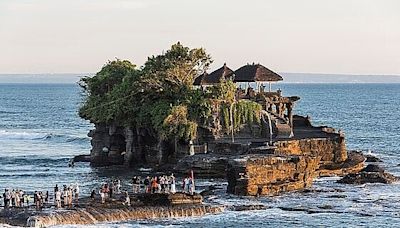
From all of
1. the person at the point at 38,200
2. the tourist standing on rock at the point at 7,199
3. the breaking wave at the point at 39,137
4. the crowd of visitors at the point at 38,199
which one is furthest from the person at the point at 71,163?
the breaking wave at the point at 39,137

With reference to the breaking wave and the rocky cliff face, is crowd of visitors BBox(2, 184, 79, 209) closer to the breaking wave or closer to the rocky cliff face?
the rocky cliff face

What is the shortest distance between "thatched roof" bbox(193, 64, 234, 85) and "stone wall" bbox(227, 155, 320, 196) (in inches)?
679

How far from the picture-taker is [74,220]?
50812 mm

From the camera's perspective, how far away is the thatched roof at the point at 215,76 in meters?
81.5

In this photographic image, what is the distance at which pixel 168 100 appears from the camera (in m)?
79.4

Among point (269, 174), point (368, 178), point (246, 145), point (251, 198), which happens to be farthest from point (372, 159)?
point (251, 198)

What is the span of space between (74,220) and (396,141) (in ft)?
231

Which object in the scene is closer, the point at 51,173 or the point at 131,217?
the point at 131,217

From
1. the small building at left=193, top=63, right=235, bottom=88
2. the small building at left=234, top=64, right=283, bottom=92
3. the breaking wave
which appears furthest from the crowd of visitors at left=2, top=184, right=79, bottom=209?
the breaking wave

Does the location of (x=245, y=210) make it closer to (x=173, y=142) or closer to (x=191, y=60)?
(x=173, y=142)

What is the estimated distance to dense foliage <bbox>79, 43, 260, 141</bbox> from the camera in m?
76.2

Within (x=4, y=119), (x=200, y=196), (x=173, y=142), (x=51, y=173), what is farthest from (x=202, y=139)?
(x=4, y=119)

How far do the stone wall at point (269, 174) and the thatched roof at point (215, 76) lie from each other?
17250 mm

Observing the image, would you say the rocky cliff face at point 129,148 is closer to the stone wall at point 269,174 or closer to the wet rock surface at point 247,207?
the stone wall at point 269,174
